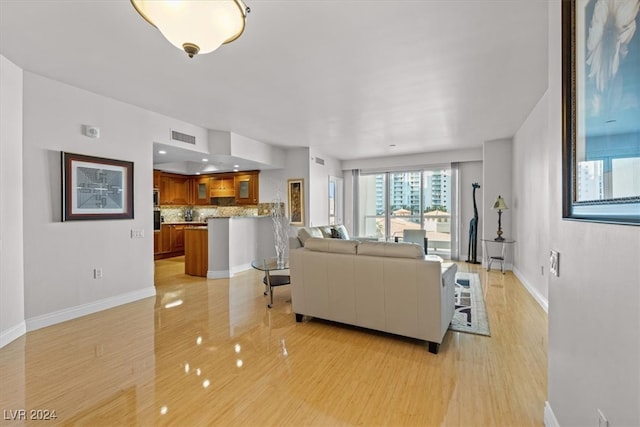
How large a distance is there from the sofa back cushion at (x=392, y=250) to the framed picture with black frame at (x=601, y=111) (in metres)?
1.32

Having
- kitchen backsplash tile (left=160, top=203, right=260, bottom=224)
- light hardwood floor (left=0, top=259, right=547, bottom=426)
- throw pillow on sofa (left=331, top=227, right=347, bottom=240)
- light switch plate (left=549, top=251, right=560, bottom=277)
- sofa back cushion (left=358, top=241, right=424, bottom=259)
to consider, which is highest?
kitchen backsplash tile (left=160, top=203, right=260, bottom=224)

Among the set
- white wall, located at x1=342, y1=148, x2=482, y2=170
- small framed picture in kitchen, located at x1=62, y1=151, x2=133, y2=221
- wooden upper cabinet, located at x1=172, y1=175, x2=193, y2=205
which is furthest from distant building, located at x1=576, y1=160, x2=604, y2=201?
wooden upper cabinet, located at x1=172, y1=175, x2=193, y2=205

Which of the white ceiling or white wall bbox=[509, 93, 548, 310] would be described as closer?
the white ceiling

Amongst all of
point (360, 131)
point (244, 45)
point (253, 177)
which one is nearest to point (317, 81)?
point (244, 45)

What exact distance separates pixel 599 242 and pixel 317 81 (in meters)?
2.90

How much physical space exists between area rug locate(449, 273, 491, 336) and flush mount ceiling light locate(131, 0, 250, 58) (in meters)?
3.32

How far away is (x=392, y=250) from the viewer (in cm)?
279

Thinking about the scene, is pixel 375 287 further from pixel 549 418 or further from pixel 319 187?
pixel 319 187

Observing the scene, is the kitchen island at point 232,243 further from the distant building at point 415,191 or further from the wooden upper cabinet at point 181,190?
the distant building at point 415,191

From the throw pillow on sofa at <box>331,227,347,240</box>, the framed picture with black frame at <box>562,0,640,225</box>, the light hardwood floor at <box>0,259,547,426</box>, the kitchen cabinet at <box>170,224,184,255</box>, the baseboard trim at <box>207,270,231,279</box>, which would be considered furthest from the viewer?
the kitchen cabinet at <box>170,224,184,255</box>

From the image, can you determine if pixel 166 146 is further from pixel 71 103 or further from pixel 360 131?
pixel 360 131

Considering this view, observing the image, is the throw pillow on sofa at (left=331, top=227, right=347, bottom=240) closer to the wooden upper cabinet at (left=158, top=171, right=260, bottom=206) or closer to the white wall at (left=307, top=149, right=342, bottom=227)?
the white wall at (left=307, top=149, right=342, bottom=227)

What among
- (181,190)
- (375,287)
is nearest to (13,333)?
(375,287)

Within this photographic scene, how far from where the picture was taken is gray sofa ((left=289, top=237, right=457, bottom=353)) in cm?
261
